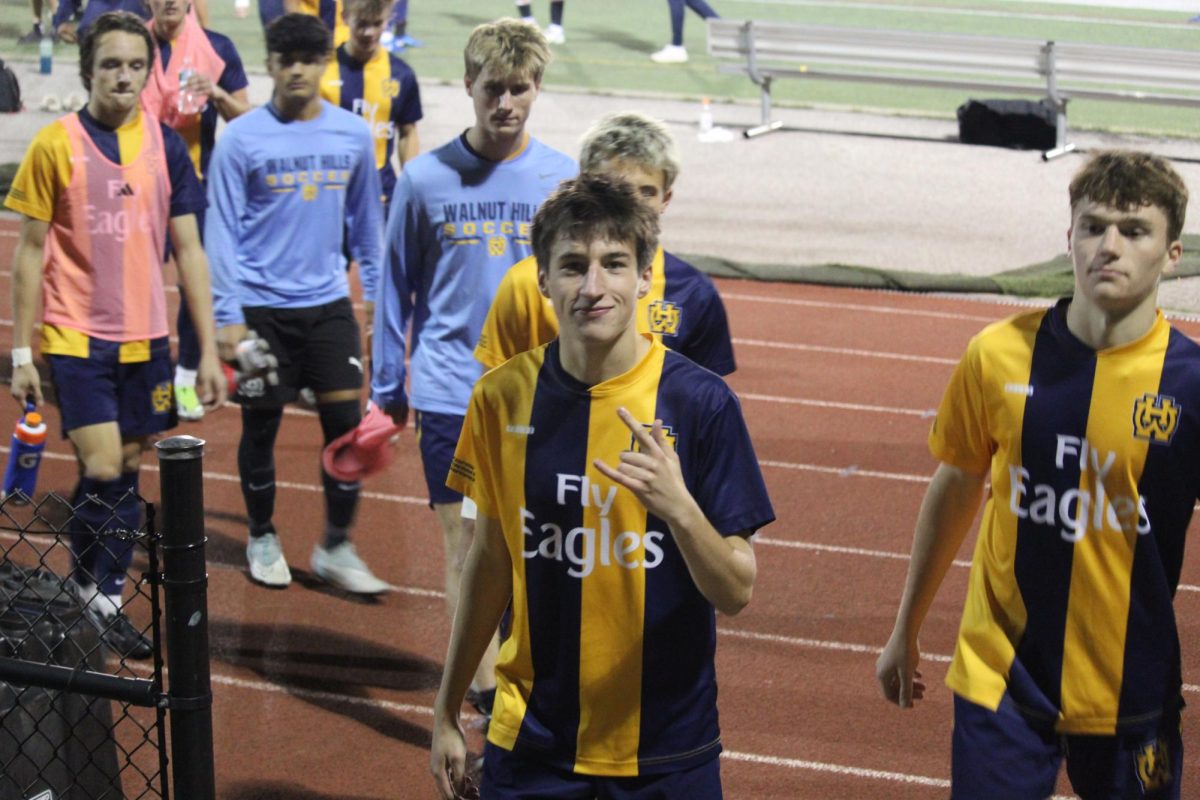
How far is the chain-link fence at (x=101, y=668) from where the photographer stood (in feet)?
9.88

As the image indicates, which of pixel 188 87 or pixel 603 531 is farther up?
pixel 188 87

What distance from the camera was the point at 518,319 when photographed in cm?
435

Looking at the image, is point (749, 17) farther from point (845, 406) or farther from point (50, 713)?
point (50, 713)

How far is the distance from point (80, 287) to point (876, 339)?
6.06 meters

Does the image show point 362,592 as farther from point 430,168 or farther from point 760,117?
point 760,117

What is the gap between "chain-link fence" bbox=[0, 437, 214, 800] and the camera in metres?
3.01

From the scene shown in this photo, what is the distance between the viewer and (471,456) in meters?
3.22

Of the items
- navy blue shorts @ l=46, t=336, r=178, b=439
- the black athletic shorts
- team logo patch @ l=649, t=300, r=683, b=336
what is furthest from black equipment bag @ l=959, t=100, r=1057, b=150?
team logo patch @ l=649, t=300, r=683, b=336

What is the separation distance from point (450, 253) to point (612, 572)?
7.14 ft

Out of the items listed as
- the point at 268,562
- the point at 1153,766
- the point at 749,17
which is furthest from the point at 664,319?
the point at 749,17

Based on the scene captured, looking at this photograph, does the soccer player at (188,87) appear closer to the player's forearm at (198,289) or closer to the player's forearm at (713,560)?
the player's forearm at (198,289)

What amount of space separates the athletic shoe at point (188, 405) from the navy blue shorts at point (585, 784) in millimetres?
5682

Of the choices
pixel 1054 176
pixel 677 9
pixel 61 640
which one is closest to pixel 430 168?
pixel 61 640

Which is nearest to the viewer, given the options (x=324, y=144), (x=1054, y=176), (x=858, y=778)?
(x=858, y=778)
